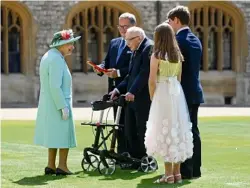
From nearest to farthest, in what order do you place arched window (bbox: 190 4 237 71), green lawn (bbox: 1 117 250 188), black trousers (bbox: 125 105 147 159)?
1. green lawn (bbox: 1 117 250 188)
2. black trousers (bbox: 125 105 147 159)
3. arched window (bbox: 190 4 237 71)

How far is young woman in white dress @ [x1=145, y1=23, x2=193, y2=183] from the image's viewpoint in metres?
8.05

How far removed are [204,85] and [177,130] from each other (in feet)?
62.4

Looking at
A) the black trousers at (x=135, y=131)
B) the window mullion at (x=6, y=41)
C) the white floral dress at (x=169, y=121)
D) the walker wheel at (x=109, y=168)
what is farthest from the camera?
the window mullion at (x=6, y=41)

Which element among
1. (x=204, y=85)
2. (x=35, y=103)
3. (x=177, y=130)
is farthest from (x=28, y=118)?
(x=177, y=130)

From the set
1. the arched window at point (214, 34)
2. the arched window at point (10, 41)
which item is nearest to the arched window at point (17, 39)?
the arched window at point (10, 41)

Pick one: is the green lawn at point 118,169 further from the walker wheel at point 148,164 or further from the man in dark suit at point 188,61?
the man in dark suit at point 188,61

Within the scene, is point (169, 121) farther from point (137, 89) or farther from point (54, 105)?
point (54, 105)

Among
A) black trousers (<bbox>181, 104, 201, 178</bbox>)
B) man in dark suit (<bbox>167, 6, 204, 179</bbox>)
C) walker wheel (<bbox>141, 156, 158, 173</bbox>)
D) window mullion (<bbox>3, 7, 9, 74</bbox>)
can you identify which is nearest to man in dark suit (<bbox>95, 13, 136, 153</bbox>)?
walker wheel (<bbox>141, 156, 158, 173</bbox>)

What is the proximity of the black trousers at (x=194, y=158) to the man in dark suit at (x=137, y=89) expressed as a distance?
26.4 inches

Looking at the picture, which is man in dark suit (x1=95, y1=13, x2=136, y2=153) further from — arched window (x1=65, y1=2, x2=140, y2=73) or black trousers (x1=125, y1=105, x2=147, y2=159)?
arched window (x1=65, y1=2, x2=140, y2=73)

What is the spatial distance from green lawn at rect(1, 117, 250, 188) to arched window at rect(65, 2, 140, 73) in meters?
11.9

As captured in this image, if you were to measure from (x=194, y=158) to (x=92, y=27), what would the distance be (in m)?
18.0

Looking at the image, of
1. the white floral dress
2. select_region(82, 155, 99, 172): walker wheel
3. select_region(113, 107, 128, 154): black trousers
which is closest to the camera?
the white floral dress

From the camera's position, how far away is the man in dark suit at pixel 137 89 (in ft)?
29.0
